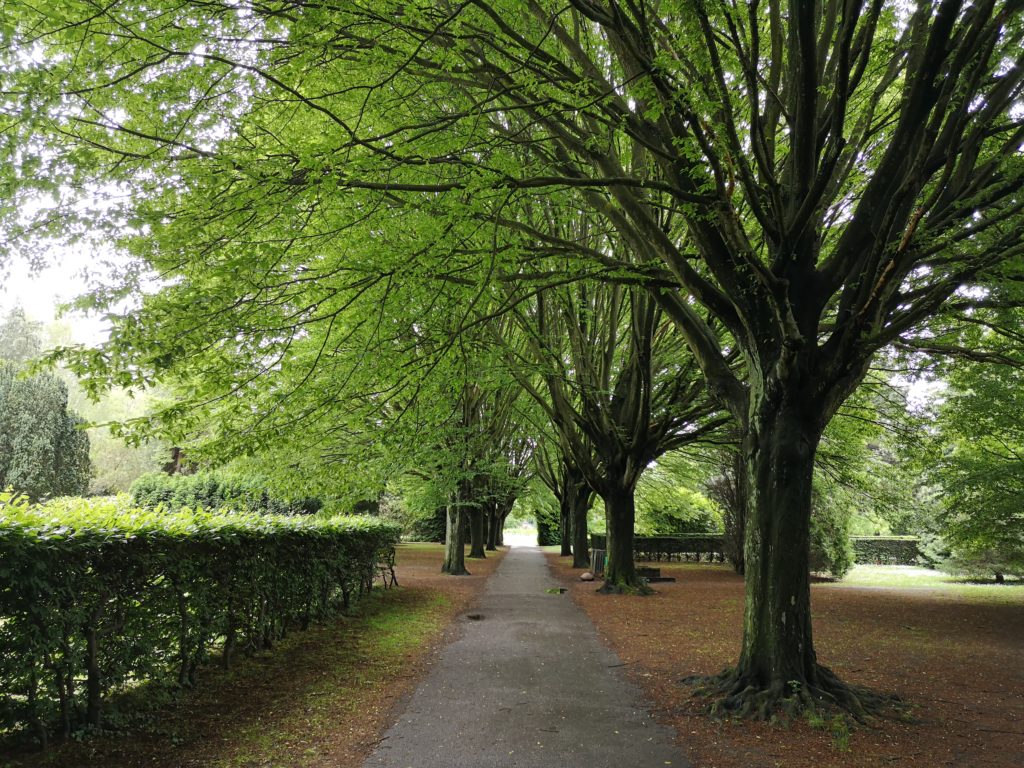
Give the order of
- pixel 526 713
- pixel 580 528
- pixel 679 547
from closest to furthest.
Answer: pixel 526 713 → pixel 580 528 → pixel 679 547

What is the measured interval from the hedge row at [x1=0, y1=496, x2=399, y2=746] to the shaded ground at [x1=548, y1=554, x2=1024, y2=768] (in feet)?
14.8

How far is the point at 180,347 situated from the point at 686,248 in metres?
8.44

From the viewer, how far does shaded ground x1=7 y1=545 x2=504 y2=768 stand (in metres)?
4.51

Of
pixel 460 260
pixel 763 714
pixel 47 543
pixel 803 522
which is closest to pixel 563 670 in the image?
pixel 763 714

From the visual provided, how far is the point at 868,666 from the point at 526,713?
15.7ft

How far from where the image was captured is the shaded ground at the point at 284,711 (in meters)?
4.51

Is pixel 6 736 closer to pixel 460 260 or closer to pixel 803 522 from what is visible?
pixel 460 260

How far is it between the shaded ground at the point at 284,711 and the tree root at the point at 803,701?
3.24 metres

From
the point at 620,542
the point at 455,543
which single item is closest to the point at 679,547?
the point at 455,543

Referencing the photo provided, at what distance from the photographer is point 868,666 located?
25.5 feet

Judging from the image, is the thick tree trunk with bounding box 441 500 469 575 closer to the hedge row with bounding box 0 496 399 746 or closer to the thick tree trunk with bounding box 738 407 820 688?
the hedge row with bounding box 0 496 399 746

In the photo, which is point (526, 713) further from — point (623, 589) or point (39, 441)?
point (39, 441)

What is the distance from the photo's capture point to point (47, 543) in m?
4.23

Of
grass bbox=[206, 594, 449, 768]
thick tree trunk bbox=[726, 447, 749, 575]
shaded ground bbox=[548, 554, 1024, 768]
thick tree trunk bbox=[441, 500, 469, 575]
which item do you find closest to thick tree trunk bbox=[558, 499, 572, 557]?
thick tree trunk bbox=[726, 447, 749, 575]
